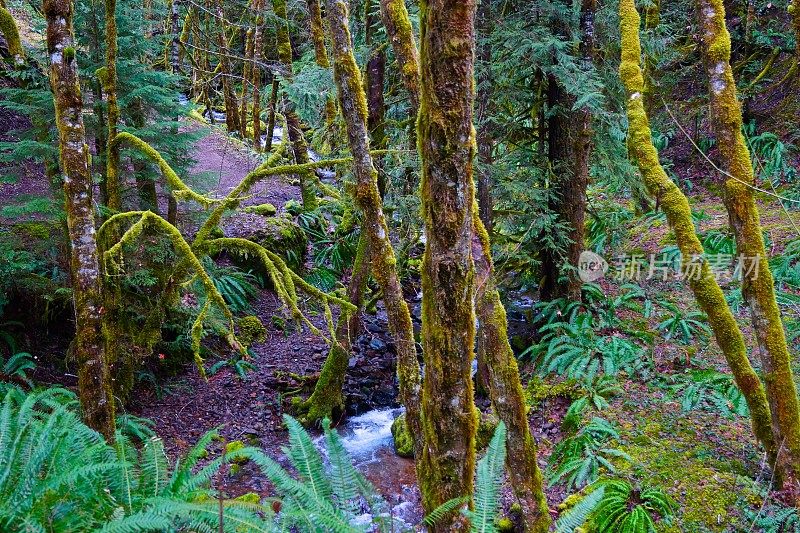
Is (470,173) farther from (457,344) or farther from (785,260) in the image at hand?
(785,260)

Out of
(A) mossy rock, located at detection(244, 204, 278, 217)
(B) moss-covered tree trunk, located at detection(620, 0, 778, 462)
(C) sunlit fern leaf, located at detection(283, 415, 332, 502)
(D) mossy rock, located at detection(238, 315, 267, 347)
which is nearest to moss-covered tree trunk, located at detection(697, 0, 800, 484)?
(B) moss-covered tree trunk, located at detection(620, 0, 778, 462)

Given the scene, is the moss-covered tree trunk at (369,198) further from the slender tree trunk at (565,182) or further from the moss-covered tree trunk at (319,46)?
the slender tree trunk at (565,182)

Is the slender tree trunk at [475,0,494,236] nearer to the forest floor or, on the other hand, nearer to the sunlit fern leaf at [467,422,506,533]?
the forest floor

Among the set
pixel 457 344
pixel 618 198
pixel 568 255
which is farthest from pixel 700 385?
pixel 618 198

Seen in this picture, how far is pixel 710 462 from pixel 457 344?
4797mm

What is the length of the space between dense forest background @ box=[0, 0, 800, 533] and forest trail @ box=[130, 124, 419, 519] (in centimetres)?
5

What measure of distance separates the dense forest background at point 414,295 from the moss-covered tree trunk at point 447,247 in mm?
13

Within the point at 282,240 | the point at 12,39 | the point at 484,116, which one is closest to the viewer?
the point at 12,39

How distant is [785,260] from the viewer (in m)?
8.68

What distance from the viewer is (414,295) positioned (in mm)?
11227

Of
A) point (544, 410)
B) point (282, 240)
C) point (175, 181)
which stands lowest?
point (544, 410)

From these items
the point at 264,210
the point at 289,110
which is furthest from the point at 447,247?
the point at 264,210

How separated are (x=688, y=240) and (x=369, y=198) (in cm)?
270

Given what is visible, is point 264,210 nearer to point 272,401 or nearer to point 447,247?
point 272,401
